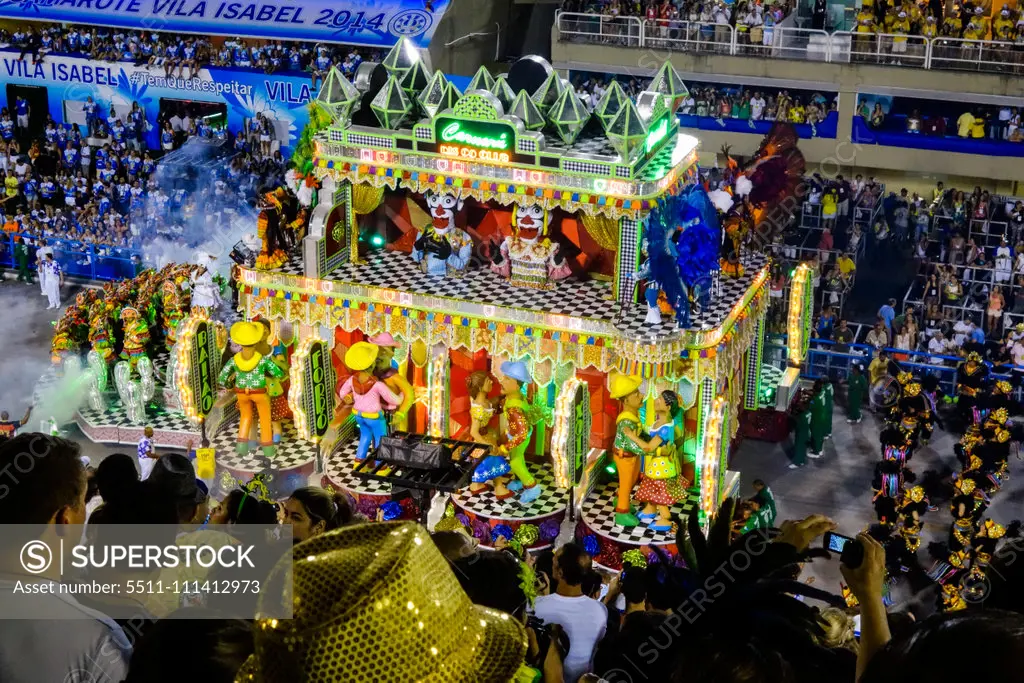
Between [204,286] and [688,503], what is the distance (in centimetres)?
651

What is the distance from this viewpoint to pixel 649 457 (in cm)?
1430

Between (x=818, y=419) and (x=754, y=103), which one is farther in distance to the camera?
(x=754, y=103)

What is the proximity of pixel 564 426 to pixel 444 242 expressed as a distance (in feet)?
8.26

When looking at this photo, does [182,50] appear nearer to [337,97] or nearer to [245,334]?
[245,334]

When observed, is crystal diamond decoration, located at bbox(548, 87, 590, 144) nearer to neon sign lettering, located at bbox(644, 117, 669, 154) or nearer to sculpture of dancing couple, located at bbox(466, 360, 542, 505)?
neon sign lettering, located at bbox(644, 117, 669, 154)

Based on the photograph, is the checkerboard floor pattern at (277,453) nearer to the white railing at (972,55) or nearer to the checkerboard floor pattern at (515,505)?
the checkerboard floor pattern at (515,505)

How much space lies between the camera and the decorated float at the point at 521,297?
46.3 ft

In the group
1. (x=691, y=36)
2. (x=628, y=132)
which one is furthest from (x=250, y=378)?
(x=691, y=36)

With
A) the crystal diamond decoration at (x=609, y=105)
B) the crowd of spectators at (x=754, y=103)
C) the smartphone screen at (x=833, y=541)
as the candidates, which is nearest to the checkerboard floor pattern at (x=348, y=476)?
the crystal diamond decoration at (x=609, y=105)

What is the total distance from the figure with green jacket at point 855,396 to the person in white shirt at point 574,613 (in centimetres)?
888

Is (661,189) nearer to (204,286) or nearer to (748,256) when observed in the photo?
(748,256)

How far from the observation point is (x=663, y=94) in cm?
1466

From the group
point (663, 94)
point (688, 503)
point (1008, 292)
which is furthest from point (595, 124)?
point (1008, 292)

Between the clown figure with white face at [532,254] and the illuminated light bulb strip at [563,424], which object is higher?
the clown figure with white face at [532,254]
